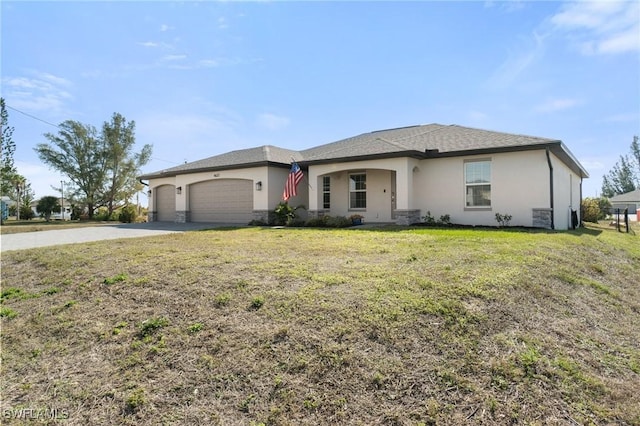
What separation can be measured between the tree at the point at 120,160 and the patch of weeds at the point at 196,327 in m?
30.5

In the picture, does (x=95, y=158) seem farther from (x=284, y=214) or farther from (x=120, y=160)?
(x=284, y=214)

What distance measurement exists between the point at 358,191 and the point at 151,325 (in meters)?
12.3

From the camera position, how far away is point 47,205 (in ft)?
89.4

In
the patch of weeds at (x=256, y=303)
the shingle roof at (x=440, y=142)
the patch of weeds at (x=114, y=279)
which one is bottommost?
the patch of weeds at (x=256, y=303)

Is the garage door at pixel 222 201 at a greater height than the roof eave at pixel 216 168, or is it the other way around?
the roof eave at pixel 216 168

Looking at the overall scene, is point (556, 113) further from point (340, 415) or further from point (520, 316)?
point (340, 415)

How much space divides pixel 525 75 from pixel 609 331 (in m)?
10.5

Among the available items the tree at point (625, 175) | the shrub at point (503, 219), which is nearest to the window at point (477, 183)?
the shrub at point (503, 219)

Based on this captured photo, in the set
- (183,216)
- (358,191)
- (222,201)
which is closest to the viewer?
(358,191)

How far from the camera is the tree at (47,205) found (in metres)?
27.1

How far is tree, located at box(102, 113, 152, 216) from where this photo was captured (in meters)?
29.7

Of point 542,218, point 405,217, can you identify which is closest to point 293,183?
point 405,217

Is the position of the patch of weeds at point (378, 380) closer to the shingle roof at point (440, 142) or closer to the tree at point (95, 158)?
the shingle roof at point (440, 142)

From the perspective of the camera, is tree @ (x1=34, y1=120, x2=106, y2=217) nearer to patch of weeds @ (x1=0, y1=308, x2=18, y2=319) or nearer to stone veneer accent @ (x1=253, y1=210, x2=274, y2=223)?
stone veneer accent @ (x1=253, y1=210, x2=274, y2=223)
